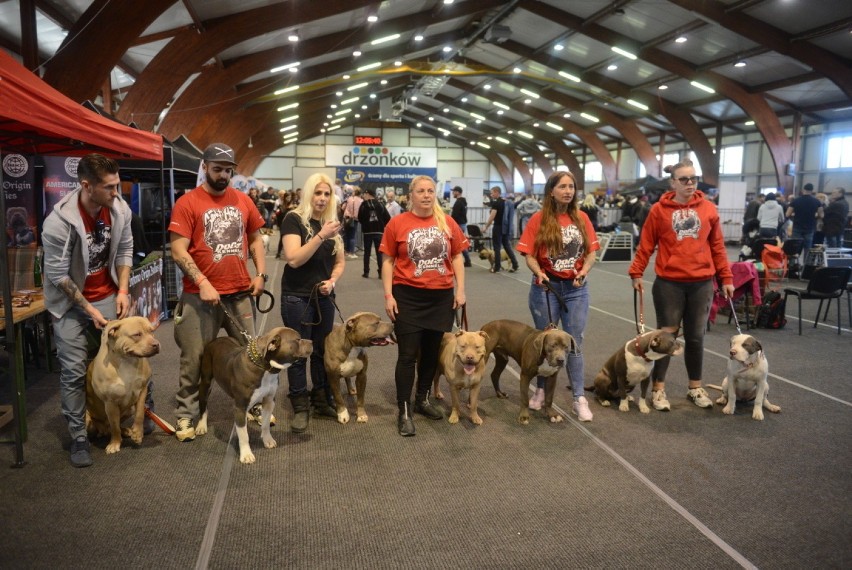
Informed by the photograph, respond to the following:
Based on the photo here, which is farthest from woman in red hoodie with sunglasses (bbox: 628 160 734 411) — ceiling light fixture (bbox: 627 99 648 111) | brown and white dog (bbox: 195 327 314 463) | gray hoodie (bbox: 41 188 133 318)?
ceiling light fixture (bbox: 627 99 648 111)

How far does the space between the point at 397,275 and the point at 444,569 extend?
5.97ft

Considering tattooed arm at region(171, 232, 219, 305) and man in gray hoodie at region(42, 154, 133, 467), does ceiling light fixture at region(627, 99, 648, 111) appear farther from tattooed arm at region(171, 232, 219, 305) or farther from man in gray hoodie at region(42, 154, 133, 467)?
man in gray hoodie at region(42, 154, 133, 467)

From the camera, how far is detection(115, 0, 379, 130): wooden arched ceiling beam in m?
10.8

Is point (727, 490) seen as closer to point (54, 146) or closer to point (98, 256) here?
point (98, 256)

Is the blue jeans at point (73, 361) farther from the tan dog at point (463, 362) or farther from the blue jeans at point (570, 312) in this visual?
the blue jeans at point (570, 312)

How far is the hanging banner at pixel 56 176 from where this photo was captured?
20.5ft

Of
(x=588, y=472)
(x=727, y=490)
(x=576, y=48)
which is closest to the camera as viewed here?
(x=727, y=490)

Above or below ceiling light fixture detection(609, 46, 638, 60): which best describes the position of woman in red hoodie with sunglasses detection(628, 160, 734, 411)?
below

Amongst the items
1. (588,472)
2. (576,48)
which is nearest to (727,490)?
(588,472)

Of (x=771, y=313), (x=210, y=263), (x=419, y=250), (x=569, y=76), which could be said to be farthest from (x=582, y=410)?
(x=569, y=76)

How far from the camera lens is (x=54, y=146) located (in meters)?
5.07

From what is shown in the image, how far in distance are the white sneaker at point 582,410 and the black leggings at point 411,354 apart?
103 centimetres

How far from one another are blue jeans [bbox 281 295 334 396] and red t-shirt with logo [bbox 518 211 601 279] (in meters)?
1.36

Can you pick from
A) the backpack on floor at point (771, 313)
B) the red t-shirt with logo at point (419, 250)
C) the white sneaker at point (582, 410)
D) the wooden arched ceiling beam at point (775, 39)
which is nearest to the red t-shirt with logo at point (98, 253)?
the red t-shirt with logo at point (419, 250)
